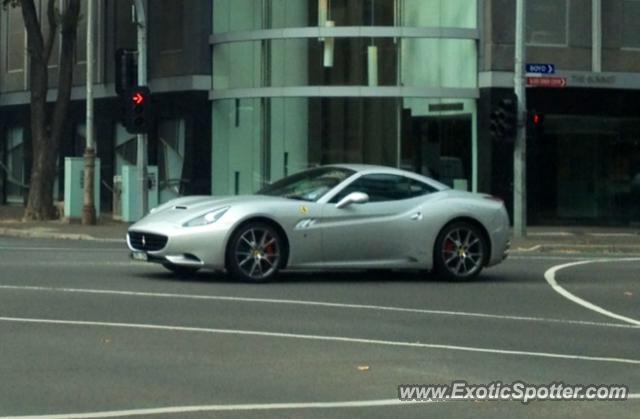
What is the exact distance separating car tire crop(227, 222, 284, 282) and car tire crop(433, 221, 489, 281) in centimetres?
207

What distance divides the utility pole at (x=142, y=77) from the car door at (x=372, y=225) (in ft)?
44.4

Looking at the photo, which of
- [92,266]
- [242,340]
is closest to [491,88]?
[92,266]

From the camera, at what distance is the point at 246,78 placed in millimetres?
36219

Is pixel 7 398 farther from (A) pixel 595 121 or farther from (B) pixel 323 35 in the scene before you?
(A) pixel 595 121

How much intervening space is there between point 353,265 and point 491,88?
63.1 ft

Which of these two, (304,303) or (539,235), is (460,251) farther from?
(539,235)

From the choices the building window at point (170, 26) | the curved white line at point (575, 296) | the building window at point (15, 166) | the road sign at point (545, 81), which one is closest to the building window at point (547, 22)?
the road sign at point (545, 81)

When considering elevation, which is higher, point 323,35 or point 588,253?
point 323,35

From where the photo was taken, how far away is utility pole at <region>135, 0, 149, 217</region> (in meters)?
29.1

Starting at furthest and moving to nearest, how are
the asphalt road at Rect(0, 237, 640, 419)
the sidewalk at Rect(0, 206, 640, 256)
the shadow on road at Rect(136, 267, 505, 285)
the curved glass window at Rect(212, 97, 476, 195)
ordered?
the curved glass window at Rect(212, 97, 476, 195) → the sidewalk at Rect(0, 206, 640, 256) → the shadow on road at Rect(136, 267, 505, 285) → the asphalt road at Rect(0, 237, 640, 419)

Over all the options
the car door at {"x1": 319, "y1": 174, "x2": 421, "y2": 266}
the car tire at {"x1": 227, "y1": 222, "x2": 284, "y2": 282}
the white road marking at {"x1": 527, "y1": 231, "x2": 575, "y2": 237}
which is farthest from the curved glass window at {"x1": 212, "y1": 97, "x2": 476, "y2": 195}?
the car tire at {"x1": 227, "y1": 222, "x2": 284, "y2": 282}

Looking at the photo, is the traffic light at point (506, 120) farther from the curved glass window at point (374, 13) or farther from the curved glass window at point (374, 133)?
the curved glass window at point (374, 13)

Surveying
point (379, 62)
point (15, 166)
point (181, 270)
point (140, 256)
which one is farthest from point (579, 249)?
point (15, 166)

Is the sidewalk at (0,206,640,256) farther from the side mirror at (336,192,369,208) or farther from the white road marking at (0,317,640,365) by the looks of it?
the white road marking at (0,317,640,365)
